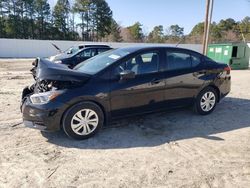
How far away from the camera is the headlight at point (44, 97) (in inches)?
166

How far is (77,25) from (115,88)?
43.2 metres

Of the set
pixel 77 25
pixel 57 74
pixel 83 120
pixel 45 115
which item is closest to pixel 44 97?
pixel 45 115

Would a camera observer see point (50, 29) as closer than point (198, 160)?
No

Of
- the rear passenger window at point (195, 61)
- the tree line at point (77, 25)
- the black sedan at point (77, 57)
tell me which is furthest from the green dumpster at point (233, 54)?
the tree line at point (77, 25)

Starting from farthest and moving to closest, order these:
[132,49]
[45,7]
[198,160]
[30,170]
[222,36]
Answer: [222,36] < [45,7] < [132,49] < [198,160] < [30,170]

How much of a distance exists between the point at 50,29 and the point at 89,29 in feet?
23.2

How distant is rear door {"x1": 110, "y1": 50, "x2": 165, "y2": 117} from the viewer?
4666mm

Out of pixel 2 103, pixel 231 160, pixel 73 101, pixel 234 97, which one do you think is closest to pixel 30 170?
pixel 73 101

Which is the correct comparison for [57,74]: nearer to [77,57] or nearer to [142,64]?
[142,64]

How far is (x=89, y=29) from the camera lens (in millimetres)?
46500

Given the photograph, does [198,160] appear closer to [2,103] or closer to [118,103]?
[118,103]

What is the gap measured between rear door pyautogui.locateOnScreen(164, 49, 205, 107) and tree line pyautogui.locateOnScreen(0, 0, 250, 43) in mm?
36478

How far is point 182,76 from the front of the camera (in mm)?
5379

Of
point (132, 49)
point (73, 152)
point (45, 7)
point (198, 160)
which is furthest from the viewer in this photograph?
point (45, 7)
